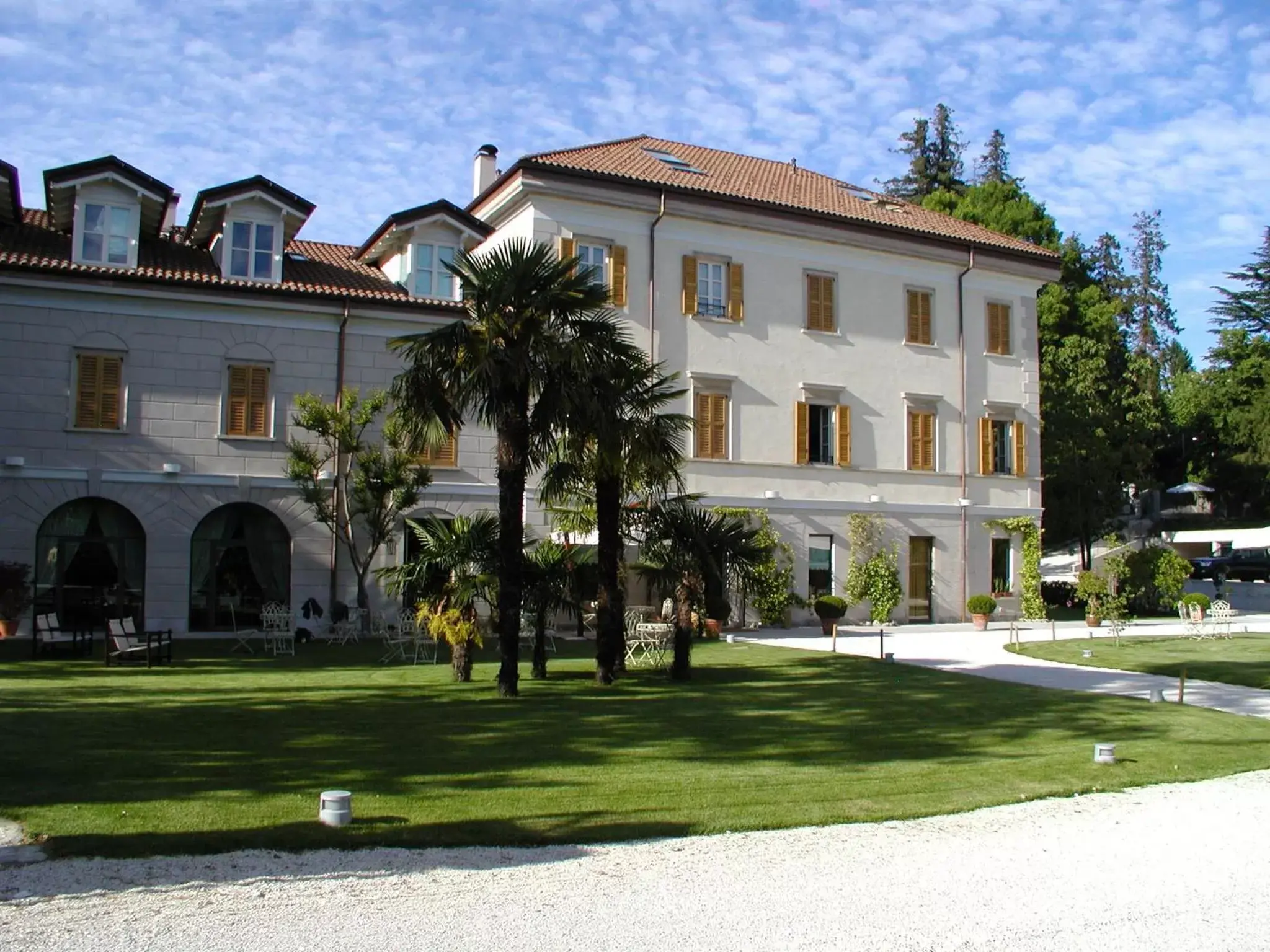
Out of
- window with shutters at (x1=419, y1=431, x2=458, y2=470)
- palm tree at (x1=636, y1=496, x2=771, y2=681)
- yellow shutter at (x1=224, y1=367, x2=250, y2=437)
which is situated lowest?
palm tree at (x1=636, y1=496, x2=771, y2=681)

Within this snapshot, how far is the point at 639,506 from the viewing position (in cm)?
1686

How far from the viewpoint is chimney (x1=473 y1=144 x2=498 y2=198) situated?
30.0 m

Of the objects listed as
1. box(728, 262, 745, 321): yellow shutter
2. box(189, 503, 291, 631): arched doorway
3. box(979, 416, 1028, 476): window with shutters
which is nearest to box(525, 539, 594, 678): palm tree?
box(189, 503, 291, 631): arched doorway

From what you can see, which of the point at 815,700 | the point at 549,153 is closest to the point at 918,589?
the point at 549,153

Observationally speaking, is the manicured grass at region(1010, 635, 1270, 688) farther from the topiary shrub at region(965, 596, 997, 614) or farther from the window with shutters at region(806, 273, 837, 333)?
the window with shutters at region(806, 273, 837, 333)

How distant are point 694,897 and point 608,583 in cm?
983

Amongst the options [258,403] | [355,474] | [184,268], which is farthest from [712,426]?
[184,268]

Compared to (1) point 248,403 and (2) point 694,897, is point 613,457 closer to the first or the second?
(2) point 694,897

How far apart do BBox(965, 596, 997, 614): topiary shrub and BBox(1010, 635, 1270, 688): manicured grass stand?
13.9ft

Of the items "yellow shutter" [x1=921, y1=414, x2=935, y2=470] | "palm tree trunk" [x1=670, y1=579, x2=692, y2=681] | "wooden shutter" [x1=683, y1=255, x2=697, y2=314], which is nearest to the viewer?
"palm tree trunk" [x1=670, y1=579, x2=692, y2=681]

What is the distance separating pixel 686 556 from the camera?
16500mm

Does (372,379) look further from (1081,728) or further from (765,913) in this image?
(765,913)

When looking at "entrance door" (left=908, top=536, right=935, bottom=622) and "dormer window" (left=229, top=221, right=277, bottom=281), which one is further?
"entrance door" (left=908, top=536, right=935, bottom=622)

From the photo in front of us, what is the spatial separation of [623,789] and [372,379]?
677 inches
